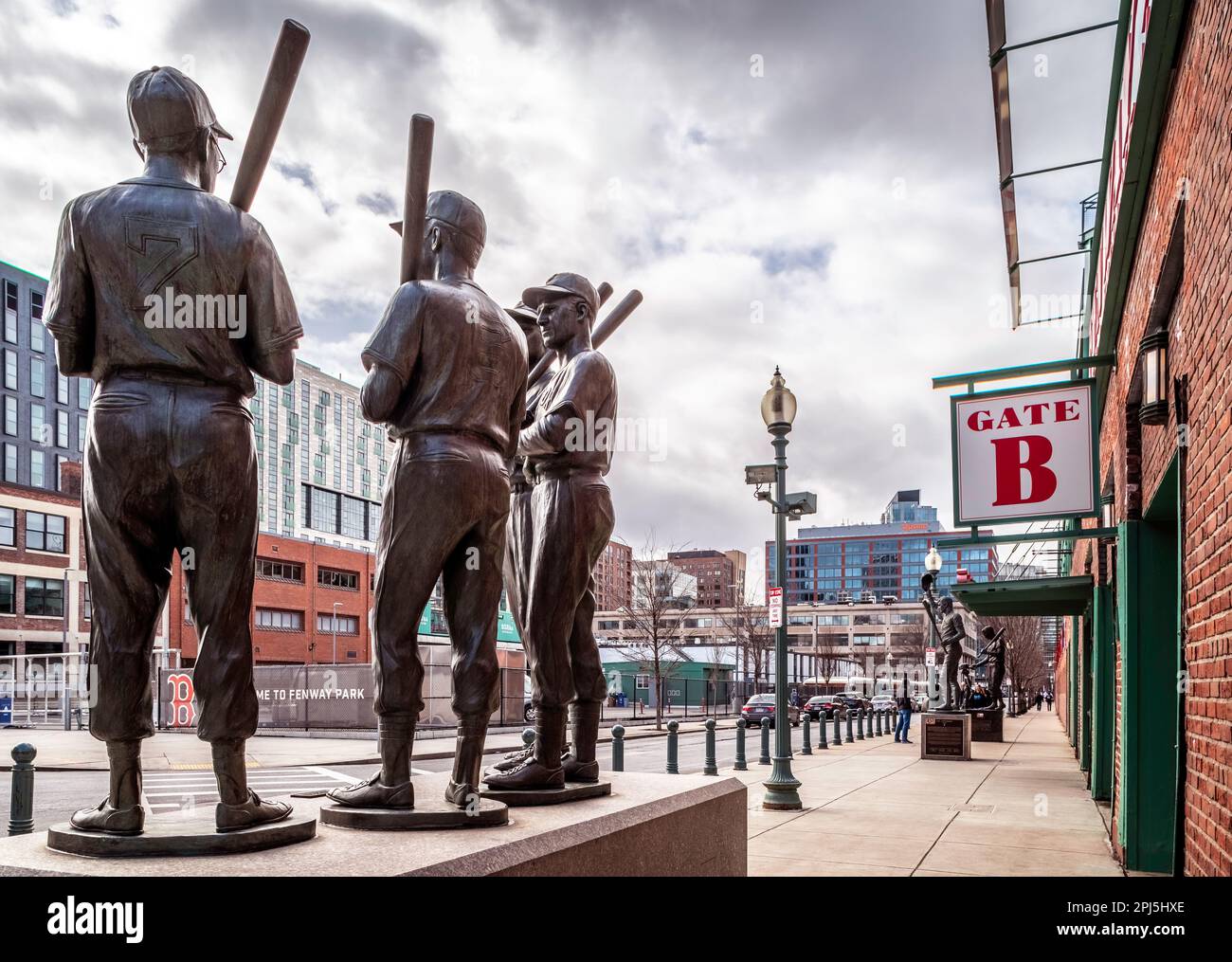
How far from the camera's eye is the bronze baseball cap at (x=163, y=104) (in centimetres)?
386

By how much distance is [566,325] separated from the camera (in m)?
6.11

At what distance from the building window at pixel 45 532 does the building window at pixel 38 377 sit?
77.4ft

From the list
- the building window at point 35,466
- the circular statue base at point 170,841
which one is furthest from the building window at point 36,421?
the circular statue base at point 170,841

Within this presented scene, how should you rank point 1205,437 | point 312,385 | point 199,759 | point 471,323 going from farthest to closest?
point 312,385 → point 199,759 → point 471,323 → point 1205,437

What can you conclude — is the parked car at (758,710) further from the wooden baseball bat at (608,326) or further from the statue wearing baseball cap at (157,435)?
the statue wearing baseball cap at (157,435)

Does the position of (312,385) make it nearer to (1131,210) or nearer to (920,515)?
(1131,210)

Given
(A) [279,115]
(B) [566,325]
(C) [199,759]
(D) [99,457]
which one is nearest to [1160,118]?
(B) [566,325]

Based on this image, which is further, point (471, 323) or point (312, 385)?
point (312, 385)

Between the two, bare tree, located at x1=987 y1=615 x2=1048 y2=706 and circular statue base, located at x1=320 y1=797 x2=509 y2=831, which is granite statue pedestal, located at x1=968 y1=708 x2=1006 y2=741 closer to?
bare tree, located at x1=987 y1=615 x2=1048 y2=706

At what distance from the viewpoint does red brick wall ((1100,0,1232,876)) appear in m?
3.74

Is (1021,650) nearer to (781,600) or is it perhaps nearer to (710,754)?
(710,754)

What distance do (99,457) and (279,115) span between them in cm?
139

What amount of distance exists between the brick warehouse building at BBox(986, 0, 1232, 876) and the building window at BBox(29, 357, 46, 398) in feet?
228
